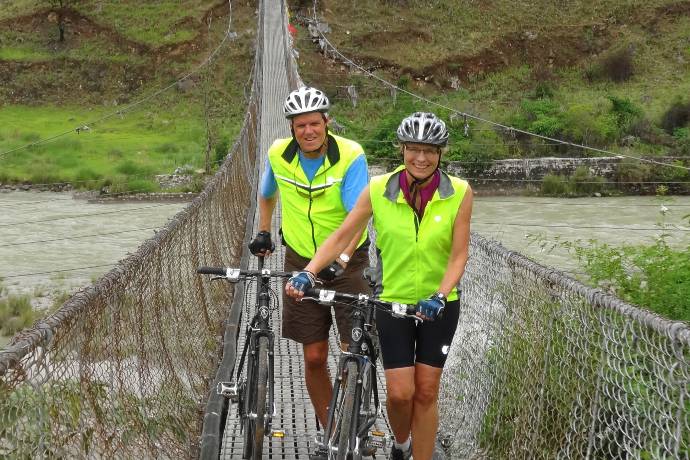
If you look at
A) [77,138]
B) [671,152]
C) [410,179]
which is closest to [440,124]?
[410,179]

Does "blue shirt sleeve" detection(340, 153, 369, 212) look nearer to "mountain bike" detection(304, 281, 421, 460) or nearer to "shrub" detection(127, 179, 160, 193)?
"mountain bike" detection(304, 281, 421, 460)

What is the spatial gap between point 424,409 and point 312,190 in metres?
0.77

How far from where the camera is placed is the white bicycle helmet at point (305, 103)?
2801 millimetres

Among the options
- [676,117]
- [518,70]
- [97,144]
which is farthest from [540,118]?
[97,144]

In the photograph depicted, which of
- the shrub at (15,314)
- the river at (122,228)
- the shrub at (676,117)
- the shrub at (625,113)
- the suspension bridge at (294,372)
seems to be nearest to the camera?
the suspension bridge at (294,372)

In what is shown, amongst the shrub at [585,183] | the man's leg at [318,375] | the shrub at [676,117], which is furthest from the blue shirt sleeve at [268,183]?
the shrub at [676,117]

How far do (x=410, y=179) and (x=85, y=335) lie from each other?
945 mm

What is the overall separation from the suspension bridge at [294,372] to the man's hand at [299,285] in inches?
20.0

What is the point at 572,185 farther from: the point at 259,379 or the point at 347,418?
the point at 347,418

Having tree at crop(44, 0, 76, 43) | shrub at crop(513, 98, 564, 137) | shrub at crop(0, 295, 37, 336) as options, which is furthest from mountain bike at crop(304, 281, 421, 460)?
tree at crop(44, 0, 76, 43)

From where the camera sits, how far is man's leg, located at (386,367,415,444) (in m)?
2.53

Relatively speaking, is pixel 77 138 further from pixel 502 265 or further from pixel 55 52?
pixel 502 265

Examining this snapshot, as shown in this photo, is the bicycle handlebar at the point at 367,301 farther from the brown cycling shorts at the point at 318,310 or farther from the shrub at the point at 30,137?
the shrub at the point at 30,137

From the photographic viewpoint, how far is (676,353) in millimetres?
1883
